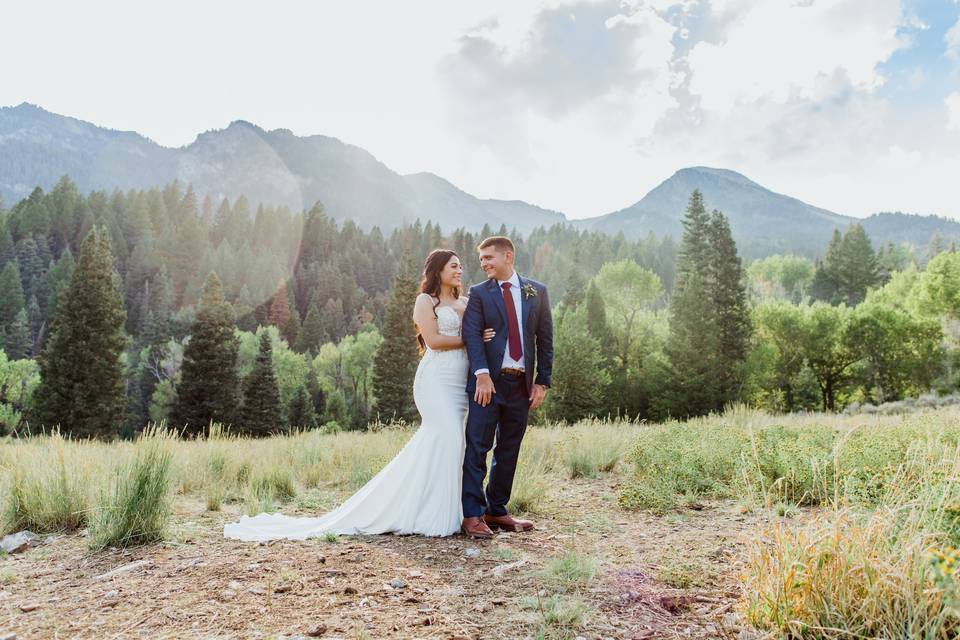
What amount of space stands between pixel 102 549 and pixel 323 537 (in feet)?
5.70

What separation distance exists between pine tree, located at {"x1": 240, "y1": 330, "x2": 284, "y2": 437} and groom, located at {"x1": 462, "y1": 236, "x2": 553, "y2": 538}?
39700 millimetres

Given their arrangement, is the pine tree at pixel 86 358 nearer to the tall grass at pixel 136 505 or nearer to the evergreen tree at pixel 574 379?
the evergreen tree at pixel 574 379

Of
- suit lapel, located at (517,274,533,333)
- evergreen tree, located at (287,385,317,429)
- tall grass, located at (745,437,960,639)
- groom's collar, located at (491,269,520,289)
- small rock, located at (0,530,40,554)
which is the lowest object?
evergreen tree, located at (287,385,317,429)

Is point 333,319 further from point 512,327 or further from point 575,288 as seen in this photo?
point 512,327

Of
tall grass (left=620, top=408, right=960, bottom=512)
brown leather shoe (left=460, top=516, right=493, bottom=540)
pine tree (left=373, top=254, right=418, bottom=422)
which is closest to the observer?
brown leather shoe (left=460, top=516, right=493, bottom=540)

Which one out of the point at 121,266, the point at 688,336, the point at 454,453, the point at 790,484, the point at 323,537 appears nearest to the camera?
the point at 323,537

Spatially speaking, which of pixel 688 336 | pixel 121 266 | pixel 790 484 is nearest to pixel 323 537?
pixel 790 484

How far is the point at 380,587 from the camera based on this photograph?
380 cm

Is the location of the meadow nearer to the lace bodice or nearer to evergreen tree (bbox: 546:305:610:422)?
the lace bodice

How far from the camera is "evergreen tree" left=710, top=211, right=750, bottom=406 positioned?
42.9 meters

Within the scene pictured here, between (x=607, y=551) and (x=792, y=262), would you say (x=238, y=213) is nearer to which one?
(x=792, y=262)

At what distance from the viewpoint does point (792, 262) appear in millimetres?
115812

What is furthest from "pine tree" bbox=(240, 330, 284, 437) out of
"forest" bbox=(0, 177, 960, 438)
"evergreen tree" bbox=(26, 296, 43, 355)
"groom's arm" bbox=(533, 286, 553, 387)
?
"evergreen tree" bbox=(26, 296, 43, 355)

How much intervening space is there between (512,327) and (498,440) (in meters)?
1.10
